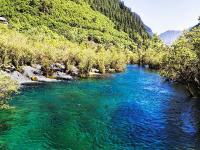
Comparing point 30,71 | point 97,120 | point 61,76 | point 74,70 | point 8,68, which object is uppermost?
point 8,68

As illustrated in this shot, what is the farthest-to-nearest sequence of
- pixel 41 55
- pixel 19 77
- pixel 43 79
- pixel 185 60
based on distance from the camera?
1. pixel 41 55
2. pixel 43 79
3. pixel 19 77
4. pixel 185 60

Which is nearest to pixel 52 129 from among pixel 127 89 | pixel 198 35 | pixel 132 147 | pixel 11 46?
pixel 132 147

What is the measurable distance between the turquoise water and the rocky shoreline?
1096 cm

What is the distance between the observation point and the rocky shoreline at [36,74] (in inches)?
3943

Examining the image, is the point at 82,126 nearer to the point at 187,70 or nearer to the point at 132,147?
the point at 132,147

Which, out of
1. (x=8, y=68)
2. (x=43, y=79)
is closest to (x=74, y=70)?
(x=43, y=79)

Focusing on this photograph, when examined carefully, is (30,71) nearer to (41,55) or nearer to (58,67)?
(41,55)

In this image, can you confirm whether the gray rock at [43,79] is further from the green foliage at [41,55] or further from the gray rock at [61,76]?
the gray rock at [61,76]

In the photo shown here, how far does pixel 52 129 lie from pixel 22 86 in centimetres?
4037

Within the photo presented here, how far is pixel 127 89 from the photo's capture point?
326 ft

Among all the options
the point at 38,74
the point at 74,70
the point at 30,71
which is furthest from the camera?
the point at 74,70

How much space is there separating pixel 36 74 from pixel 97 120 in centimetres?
5421

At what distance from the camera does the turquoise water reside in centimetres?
4744

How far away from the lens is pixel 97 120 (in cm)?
6031
